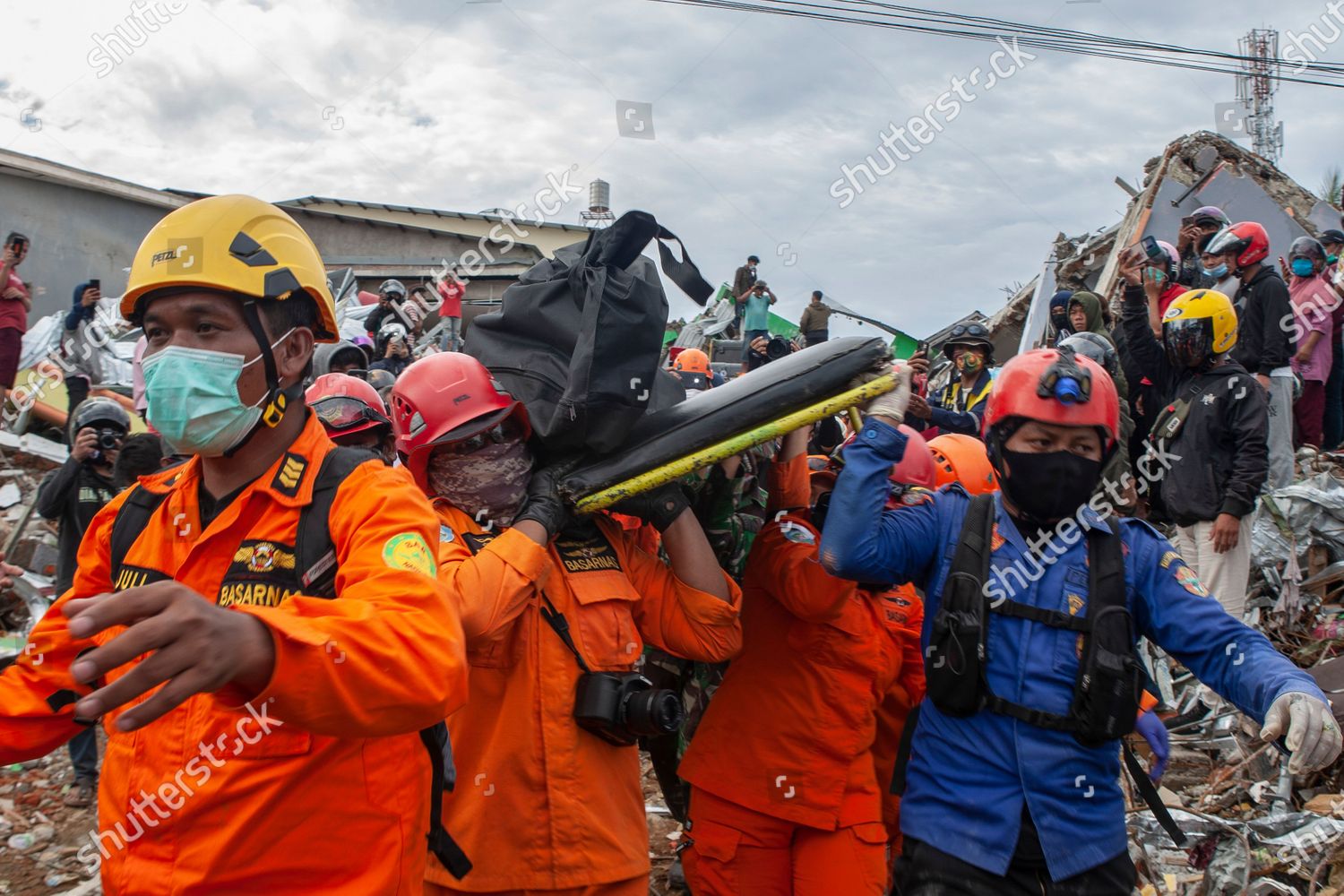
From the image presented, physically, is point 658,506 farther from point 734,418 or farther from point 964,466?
point 964,466

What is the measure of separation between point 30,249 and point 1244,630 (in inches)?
745

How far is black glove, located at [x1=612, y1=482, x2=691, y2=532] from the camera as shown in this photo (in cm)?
310

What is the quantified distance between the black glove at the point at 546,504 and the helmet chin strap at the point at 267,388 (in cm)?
88

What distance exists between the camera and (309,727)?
142 centimetres

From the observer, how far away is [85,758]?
6.06 metres

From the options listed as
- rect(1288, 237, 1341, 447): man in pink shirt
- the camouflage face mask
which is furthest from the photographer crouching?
rect(1288, 237, 1341, 447): man in pink shirt

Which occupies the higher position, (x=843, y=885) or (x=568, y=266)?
(x=568, y=266)

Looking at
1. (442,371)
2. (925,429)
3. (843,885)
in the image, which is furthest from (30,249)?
(843,885)

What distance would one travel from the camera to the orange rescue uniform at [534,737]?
2676mm

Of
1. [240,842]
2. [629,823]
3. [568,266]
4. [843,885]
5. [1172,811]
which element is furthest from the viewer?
[1172,811]

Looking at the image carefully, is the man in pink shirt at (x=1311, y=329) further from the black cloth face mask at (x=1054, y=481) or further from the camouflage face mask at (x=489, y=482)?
the camouflage face mask at (x=489, y=482)

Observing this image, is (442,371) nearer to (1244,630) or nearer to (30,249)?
(1244,630)

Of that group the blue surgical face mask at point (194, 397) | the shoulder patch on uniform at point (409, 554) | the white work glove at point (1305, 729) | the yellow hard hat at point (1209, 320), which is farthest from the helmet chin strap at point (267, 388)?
the yellow hard hat at point (1209, 320)

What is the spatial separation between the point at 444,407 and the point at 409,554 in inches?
54.5
